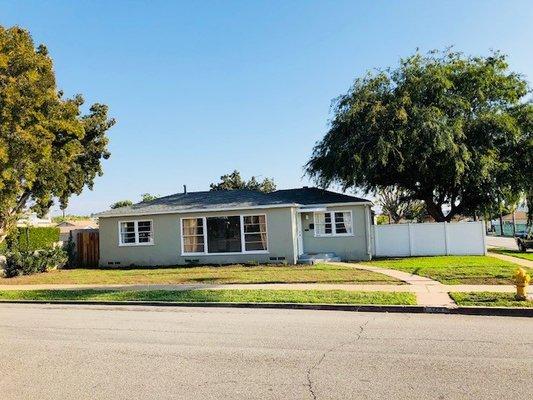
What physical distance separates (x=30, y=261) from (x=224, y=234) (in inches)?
340

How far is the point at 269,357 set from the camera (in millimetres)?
6934

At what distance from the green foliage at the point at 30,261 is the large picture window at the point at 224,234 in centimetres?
594

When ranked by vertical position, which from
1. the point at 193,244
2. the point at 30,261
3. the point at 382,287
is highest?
the point at 193,244

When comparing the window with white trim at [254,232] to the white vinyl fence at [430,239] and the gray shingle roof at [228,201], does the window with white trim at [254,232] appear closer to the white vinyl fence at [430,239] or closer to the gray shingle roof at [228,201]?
the gray shingle roof at [228,201]

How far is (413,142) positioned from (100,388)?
2175cm

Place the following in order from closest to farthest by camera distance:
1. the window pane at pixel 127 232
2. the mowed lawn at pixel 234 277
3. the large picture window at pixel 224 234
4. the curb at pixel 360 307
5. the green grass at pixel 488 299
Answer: the curb at pixel 360 307 → the green grass at pixel 488 299 → the mowed lawn at pixel 234 277 → the large picture window at pixel 224 234 → the window pane at pixel 127 232

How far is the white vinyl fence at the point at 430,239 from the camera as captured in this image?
24047 mm

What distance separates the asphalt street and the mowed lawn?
16.3ft

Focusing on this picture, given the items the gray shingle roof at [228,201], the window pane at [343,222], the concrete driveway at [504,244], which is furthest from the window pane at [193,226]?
the concrete driveway at [504,244]

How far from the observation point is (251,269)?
64.6ft

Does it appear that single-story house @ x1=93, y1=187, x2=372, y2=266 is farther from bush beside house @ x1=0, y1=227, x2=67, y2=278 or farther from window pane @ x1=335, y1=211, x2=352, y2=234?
bush beside house @ x1=0, y1=227, x2=67, y2=278

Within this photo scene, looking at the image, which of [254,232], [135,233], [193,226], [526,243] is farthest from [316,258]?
[526,243]

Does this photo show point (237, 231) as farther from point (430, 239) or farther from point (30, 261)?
point (430, 239)

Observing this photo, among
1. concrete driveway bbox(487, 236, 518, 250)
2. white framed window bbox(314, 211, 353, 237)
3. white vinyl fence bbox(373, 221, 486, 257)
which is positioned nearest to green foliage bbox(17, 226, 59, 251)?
white framed window bbox(314, 211, 353, 237)
